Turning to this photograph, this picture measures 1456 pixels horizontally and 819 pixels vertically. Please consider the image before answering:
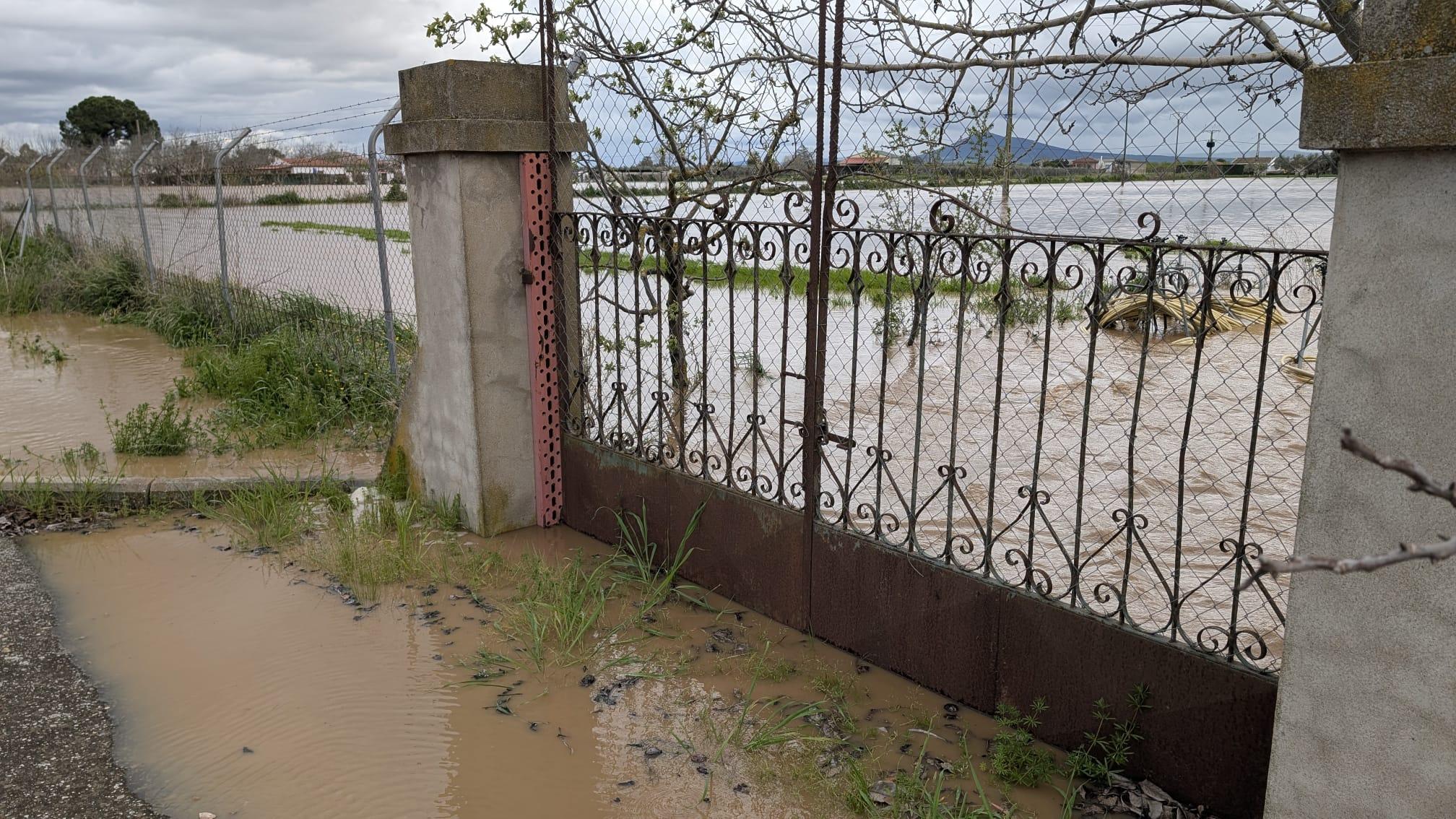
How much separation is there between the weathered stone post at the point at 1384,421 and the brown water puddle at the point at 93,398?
17.4ft

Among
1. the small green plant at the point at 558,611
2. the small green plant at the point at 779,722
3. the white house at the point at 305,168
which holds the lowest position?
the small green plant at the point at 779,722

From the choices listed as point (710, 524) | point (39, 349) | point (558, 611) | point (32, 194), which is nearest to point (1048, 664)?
point (710, 524)

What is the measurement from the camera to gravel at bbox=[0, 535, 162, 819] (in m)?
3.35

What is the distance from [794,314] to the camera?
41.2ft

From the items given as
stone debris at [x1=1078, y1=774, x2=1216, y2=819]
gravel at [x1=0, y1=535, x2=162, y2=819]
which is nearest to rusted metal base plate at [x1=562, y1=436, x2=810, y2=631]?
stone debris at [x1=1078, y1=774, x2=1216, y2=819]

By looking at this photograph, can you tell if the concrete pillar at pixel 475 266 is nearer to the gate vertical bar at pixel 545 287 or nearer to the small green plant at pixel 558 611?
the gate vertical bar at pixel 545 287

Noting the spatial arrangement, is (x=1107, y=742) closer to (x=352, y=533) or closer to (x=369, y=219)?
(x=352, y=533)

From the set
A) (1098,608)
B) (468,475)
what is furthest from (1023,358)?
(468,475)

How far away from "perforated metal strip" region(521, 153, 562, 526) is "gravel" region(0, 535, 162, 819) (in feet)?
7.53

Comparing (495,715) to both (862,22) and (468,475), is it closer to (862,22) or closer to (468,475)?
(468,475)

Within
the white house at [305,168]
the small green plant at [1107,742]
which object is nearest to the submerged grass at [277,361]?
the white house at [305,168]

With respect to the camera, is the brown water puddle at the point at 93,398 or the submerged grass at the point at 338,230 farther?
the submerged grass at the point at 338,230

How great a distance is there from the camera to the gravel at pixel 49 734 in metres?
3.35

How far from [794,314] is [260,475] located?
7.54 metres
